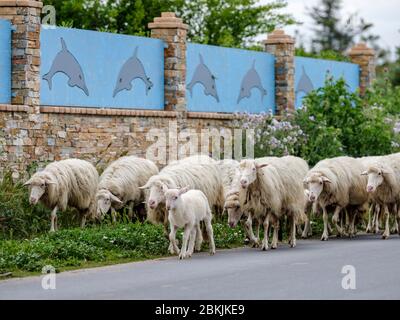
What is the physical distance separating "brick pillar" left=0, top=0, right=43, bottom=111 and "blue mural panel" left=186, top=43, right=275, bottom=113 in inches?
202

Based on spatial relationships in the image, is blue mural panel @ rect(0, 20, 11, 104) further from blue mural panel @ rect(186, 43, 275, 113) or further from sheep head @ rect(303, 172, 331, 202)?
sheep head @ rect(303, 172, 331, 202)

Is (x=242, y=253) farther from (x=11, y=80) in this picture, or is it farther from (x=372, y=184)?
(x=11, y=80)

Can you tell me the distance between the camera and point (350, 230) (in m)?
20.8

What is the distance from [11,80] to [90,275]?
715 centimetres

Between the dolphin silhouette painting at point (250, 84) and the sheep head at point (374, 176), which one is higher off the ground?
the dolphin silhouette painting at point (250, 84)

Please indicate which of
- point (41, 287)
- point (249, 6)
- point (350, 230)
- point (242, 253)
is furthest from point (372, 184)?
point (249, 6)

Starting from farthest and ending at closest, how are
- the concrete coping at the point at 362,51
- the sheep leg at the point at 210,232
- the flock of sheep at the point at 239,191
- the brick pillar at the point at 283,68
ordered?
the concrete coping at the point at 362,51
the brick pillar at the point at 283,68
the flock of sheep at the point at 239,191
the sheep leg at the point at 210,232

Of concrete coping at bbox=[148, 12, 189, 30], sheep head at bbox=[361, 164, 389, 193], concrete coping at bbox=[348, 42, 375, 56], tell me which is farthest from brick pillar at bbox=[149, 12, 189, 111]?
concrete coping at bbox=[348, 42, 375, 56]

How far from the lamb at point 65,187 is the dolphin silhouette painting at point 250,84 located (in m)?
7.53

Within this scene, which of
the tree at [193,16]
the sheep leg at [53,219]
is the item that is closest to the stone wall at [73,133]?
the sheep leg at [53,219]

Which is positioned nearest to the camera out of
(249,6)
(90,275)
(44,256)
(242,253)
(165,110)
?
(90,275)

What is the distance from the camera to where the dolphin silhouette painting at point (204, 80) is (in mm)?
25625

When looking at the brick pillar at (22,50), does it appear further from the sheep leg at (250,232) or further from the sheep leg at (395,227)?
the sheep leg at (395,227)

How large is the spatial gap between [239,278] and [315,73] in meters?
17.1
